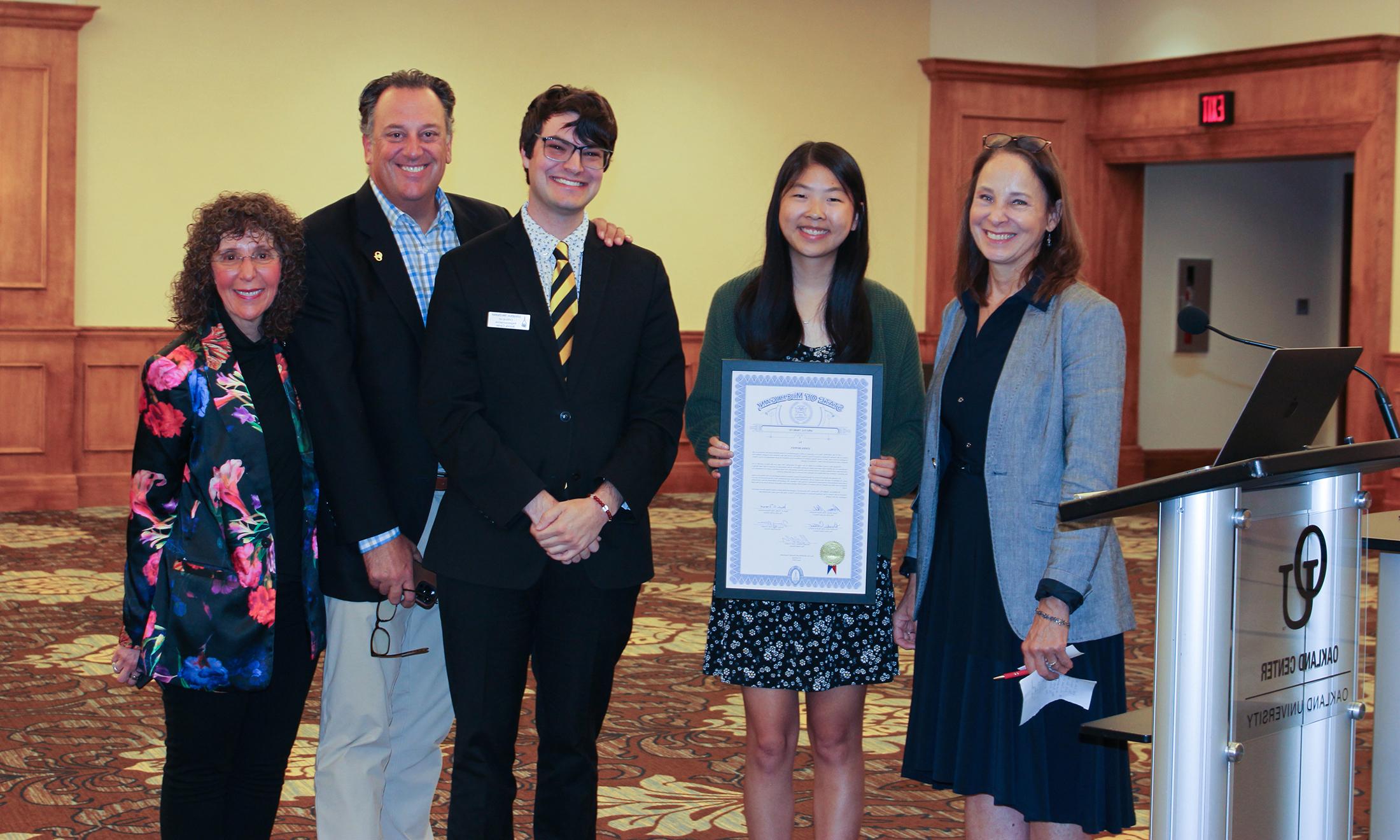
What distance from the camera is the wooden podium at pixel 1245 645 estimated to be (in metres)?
1.97

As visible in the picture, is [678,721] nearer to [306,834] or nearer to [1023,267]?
[306,834]

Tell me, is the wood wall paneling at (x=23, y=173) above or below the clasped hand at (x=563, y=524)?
above

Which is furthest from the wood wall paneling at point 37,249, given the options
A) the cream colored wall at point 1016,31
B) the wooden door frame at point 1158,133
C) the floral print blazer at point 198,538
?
the floral print blazer at point 198,538

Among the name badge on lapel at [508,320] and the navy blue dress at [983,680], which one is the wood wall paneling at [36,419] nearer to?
the name badge on lapel at [508,320]

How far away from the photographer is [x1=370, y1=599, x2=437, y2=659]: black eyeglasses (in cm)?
305

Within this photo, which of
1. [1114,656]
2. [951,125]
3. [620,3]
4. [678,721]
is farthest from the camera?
[951,125]

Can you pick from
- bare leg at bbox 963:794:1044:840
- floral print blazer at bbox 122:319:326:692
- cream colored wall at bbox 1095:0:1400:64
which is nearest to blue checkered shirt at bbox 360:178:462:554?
floral print blazer at bbox 122:319:326:692

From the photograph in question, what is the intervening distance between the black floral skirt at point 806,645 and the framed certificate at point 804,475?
0.06 m

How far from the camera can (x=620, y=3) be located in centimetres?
1050

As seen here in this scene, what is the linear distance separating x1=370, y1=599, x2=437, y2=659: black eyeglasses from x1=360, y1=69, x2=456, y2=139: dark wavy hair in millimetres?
1093

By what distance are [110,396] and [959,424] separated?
8160mm

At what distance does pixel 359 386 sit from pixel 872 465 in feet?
3.78

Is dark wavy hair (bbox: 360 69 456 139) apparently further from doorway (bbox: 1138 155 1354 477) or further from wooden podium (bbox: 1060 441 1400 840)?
doorway (bbox: 1138 155 1354 477)

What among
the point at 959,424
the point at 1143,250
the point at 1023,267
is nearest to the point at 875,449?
the point at 959,424
